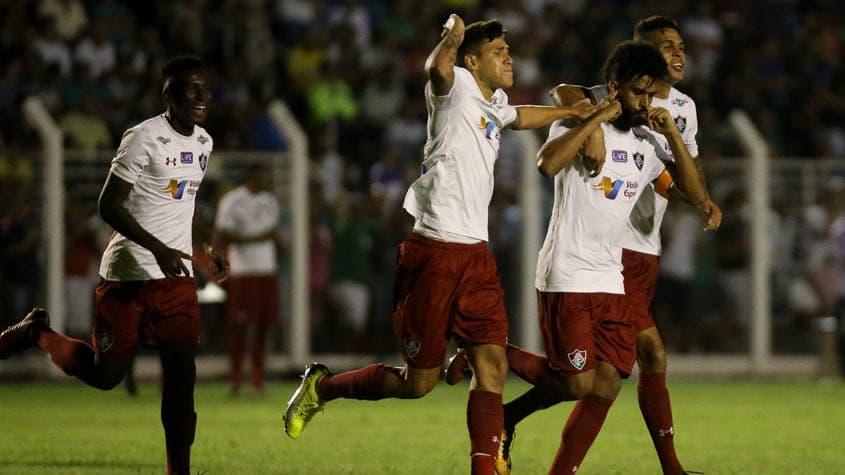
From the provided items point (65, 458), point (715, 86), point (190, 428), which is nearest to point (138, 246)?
point (190, 428)

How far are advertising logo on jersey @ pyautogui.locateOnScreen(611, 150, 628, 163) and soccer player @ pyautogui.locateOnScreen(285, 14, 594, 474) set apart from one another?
636mm

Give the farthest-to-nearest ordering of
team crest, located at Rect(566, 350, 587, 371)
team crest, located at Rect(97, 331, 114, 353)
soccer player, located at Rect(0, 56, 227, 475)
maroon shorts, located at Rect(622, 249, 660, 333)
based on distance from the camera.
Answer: maroon shorts, located at Rect(622, 249, 660, 333)
team crest, located at Rect(97, 331, 114, 353)
soccer player, located at Rect(0, 56, 227, 475)
team crest, located at Rect(566, 350, 587, 371)

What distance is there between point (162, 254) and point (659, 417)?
284 centimetres

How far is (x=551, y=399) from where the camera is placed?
8.34m

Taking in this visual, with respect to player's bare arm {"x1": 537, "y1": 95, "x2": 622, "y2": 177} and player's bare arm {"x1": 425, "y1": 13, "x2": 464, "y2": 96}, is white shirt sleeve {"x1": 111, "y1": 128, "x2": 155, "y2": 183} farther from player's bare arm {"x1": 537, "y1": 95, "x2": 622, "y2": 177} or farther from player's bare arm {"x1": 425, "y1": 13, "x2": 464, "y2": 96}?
player's bare arm {"x1": 537, "y1": 95, "x2": 622, "y2": 177}

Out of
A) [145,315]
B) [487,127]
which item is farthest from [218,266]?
[487,127]

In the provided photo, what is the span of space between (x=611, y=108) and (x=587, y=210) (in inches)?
22.4

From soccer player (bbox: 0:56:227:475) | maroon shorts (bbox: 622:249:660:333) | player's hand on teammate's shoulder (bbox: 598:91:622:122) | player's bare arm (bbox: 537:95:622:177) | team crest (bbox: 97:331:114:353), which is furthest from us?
maroon shorts (bbox: 622:249:660:333)

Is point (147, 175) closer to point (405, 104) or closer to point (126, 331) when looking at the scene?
point (126, 331)

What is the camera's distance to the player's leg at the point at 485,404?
24.3 ft

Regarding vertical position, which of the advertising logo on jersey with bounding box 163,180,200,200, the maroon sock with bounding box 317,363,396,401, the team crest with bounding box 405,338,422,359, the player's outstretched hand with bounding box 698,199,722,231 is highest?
the advertising logo on jersey with bounding box 163,180,200,200

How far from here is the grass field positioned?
9367 mm

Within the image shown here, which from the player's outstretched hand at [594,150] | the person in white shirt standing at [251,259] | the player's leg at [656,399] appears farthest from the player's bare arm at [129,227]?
the person in white shirt standing at [251,259]

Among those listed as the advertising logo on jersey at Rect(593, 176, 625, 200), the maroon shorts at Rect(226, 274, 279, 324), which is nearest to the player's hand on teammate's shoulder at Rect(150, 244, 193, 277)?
the advertising logo on jersey at Rect(593, 176, 625, 200)
